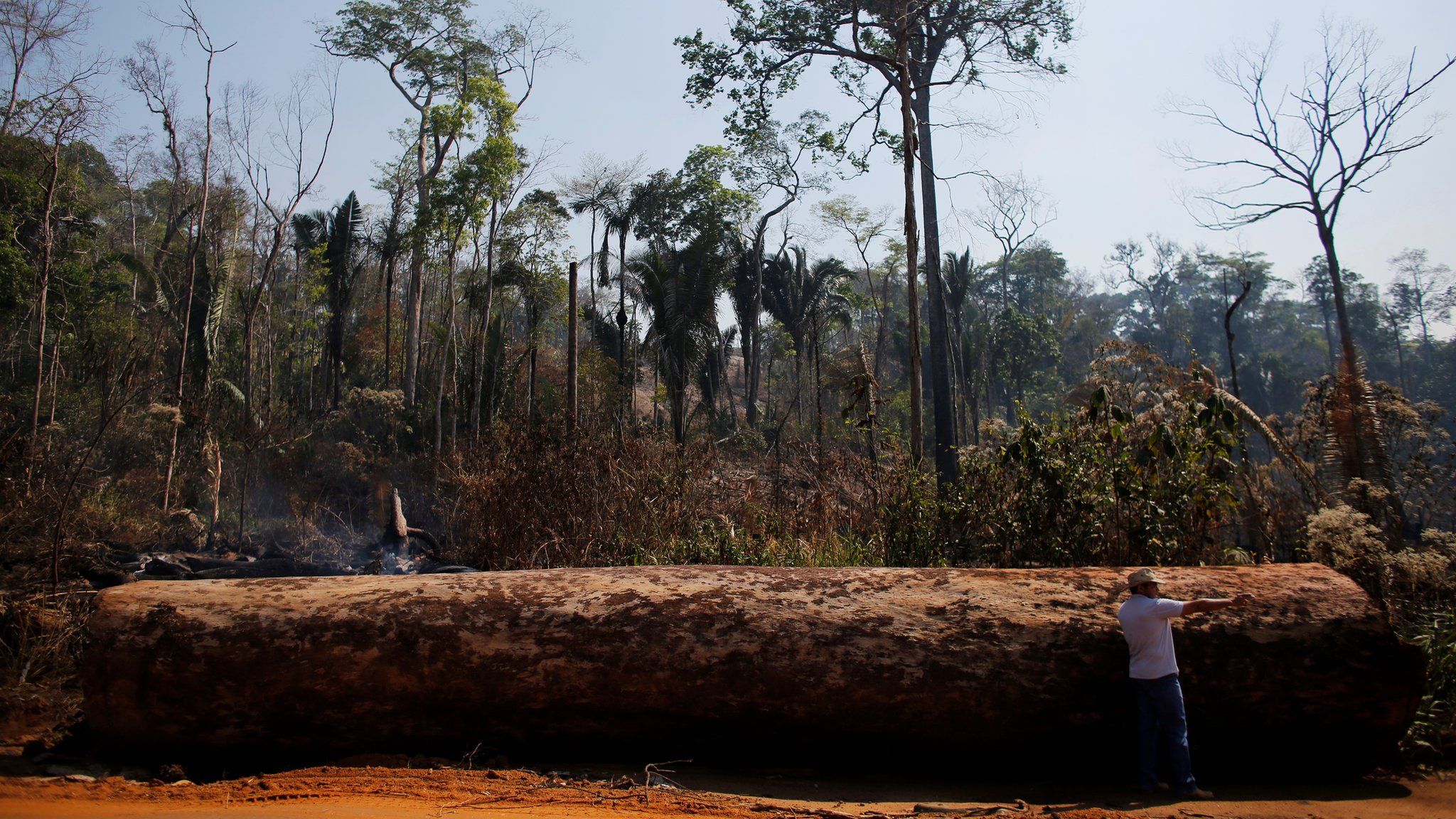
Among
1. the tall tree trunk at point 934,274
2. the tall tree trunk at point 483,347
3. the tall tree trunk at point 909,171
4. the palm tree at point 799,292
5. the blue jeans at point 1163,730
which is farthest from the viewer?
the palm tree at point 799,292

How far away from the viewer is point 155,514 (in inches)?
682

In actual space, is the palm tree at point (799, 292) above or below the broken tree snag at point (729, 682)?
above

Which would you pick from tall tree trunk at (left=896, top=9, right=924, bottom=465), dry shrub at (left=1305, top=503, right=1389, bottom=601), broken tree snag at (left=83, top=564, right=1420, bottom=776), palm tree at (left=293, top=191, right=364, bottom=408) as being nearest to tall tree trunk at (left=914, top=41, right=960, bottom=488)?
tall tree trunk at (left=896, top=9, right=924, bottom=465)

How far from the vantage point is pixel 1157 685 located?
4359 mm

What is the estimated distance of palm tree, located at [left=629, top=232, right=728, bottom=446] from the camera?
24.0 metres

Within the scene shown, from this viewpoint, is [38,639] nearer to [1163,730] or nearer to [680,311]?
[1163,730]

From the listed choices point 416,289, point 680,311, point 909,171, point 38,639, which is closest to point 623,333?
point 680,311

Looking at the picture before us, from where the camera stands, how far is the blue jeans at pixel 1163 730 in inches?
169

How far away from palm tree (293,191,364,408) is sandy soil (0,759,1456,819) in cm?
2474

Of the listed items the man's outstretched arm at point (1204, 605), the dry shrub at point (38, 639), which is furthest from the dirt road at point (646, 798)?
the dry shrub at point (38, 639)

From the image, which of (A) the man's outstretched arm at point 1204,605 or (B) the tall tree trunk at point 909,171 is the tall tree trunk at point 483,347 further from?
(A) the man's outstretched arm at point 1204,605

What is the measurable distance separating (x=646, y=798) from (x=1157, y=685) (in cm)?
271

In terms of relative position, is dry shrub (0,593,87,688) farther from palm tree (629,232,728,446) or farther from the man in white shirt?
palm tree (629,232,728,446)

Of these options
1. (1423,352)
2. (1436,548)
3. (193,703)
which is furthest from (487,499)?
(1423,352)
